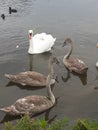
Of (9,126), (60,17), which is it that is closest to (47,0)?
(60,17)

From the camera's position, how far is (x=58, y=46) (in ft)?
48.3

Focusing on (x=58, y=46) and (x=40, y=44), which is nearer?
(x=40, y=44)

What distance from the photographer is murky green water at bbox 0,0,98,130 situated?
9766mm

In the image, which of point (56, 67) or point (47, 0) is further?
point (47, 0)

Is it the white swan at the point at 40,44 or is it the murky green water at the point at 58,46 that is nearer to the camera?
the murky green water at the point at 58,46

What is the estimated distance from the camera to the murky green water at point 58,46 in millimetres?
9766

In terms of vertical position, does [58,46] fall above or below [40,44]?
below

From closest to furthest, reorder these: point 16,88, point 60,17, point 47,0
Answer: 1. point 16,88
2. point 60,17
3. point 47,0

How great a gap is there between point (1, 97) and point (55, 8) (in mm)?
12913

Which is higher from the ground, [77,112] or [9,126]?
[9,126]

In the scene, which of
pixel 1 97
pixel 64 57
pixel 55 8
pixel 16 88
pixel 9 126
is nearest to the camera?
pixel 9 126

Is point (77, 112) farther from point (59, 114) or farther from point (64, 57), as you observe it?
point (64, 57)

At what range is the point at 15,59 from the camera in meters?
13.1

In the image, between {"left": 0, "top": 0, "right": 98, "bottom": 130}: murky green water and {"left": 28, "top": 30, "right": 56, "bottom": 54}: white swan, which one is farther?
{"left": 28, "top": 30, "right": 56, "bottom": 54}: white swan
